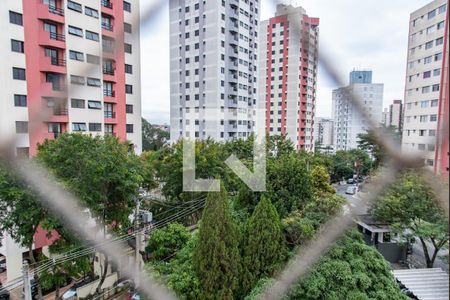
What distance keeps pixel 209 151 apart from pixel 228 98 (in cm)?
772

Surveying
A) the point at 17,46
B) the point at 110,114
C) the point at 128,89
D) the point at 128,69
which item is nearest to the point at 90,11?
the point at 128,69

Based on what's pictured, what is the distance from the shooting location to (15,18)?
6031mm

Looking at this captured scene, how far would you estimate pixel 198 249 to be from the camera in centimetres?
371

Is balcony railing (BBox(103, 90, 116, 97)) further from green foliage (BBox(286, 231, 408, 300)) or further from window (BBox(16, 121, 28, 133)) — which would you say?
window (BBox(16, 121, 28, 133))

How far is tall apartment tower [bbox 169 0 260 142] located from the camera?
14133 millimetres

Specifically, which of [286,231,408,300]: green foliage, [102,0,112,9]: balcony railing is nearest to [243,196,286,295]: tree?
[286,231,408,300]: green foliage

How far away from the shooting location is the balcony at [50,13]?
20.2 ft

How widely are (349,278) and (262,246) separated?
3.57ft

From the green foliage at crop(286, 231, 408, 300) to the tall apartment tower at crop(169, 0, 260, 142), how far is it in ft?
35.4

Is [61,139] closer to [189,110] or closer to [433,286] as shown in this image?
[433,286]

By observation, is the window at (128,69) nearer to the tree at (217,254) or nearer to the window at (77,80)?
the tree at (217,254)

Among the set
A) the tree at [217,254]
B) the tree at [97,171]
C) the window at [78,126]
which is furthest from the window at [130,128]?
the tree at [217,254]

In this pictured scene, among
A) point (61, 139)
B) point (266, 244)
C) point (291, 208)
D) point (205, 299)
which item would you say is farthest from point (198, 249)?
point (61, 139)

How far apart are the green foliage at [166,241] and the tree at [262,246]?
1204mm
